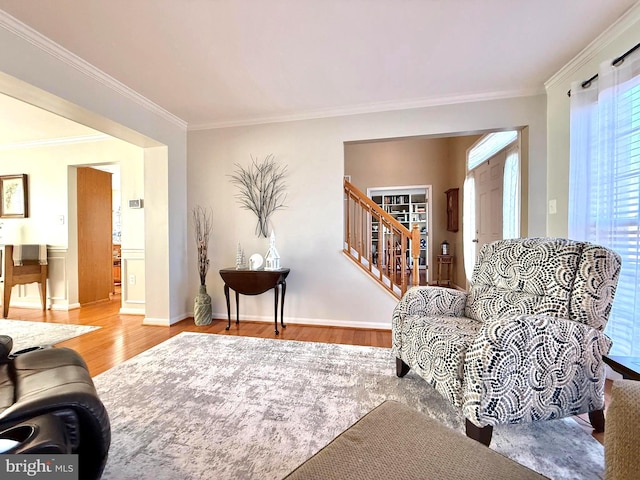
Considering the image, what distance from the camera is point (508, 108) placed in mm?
2775

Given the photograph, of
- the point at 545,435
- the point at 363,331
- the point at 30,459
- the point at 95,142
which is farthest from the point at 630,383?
the point at 95,142

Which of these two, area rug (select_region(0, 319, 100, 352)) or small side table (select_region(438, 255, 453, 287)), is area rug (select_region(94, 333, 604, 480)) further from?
small side table (select_region(438, 255, 453, 287))

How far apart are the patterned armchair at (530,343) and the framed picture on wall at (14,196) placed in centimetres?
537

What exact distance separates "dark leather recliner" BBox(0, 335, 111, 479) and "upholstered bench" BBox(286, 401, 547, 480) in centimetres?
72

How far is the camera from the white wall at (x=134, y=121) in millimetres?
1939

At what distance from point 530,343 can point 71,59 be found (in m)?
3.43

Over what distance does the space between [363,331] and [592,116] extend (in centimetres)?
256

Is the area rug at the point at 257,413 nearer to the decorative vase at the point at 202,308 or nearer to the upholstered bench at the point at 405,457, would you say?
the upholstered bench at the point at 405,457

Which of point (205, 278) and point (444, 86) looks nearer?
point (444, 86)

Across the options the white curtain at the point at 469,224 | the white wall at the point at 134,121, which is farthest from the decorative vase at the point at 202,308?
the white curtain at the point at 469,224

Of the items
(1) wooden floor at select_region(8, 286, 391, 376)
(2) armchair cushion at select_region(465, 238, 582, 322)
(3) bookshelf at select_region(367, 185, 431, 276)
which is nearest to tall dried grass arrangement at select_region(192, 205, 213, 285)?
(1) wooden floor at select_region(8, 286, 391, 376)

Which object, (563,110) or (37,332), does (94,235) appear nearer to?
(37,332)

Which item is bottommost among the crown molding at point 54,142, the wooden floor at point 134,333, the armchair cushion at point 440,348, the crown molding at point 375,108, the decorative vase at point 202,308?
the wooden floor at point 134,333

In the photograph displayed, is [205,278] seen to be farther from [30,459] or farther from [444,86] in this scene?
[444,86]
